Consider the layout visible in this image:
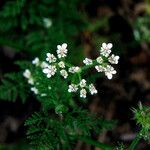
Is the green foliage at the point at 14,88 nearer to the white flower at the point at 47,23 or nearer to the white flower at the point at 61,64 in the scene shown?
the white flower at the point at 47,23

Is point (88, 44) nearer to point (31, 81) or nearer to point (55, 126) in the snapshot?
point (31, 81)

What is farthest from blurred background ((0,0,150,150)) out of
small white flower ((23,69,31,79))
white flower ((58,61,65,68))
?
white flower ((58,61,65,68))

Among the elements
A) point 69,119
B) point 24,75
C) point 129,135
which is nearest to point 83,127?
point 69,119

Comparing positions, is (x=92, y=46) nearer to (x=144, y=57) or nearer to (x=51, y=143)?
(x=144, y=57)

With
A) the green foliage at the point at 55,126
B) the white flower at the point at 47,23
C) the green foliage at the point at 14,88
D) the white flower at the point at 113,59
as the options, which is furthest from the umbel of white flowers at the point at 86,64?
the white flower at the point at 47,23

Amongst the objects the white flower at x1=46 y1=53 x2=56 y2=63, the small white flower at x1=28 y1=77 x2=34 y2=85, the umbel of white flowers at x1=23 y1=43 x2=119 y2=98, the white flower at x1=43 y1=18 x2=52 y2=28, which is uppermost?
the white flower at x1=43 y1=18 x2=52 y2=28

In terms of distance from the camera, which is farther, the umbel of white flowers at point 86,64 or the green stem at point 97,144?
the green stem at point 97,144

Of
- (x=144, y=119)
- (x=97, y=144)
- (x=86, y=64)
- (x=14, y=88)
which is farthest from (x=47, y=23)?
(x=144, y=119)

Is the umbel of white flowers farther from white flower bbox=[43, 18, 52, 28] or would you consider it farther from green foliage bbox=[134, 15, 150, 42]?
green foliage bbox=[134, 15, 150, 42]
